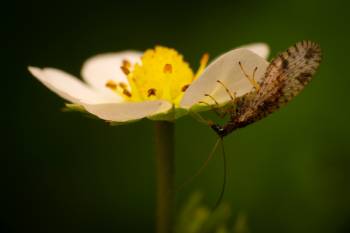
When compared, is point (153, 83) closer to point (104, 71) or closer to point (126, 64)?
point (126, 64)

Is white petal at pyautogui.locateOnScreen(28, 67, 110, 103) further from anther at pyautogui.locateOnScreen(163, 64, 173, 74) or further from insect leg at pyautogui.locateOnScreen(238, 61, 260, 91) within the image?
insect leg at pyautogui.locateOnScreen(238, 61, 260, 91)

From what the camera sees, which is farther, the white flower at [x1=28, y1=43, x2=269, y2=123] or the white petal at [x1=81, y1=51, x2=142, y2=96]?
the white petal at [x1=81, y1=51, x2=142, y2=96]

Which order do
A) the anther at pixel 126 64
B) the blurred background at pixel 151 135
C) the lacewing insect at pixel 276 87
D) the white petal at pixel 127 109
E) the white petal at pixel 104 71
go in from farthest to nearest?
the blurred background at pixel 151 135 < the white petal at pixel 104 71 < the anther at pixel 126 64 < the lacewing insect at pixel 276 87 < the white petal at pixel 127 109

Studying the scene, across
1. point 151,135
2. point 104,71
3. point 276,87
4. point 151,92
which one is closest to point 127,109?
point 151,92

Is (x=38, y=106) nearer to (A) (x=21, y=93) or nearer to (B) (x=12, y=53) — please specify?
(A) (x=21, y=93)

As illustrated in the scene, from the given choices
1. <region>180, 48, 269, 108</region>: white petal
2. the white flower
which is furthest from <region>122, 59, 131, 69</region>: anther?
<region>180, 48, 269, 108</region>: white petal

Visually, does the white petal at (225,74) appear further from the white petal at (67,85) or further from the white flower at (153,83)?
the white petal at (67,85)

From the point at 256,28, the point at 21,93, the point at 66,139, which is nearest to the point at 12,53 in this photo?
the point at 21,93

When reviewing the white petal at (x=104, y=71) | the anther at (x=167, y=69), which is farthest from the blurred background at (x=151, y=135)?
the anther at (x=167, y=69)
